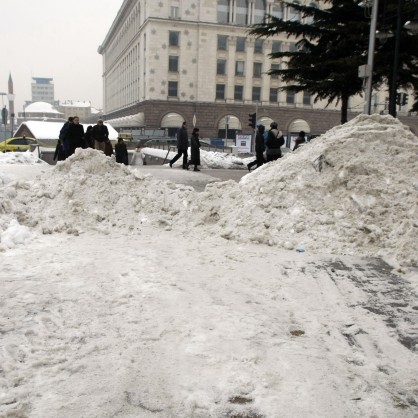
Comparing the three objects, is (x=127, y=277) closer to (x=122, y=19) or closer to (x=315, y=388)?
(x=315, y=388)

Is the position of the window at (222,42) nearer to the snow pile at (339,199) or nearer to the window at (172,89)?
the window at (172,89)

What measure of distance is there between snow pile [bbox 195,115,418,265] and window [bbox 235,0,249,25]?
53877mm

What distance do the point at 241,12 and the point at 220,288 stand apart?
58.6 meters

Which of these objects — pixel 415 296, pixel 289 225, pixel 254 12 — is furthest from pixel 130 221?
pixel 254 12

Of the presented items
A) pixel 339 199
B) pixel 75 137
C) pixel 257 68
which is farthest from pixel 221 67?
pixel 339 199

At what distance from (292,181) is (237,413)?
16.4 feet

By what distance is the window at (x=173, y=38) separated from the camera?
53.9 metres

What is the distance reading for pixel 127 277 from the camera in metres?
4.69

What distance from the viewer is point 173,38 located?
54.1 m

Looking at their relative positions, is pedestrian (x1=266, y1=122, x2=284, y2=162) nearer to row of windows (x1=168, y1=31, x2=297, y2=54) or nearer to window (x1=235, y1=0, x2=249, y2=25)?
row of windows (x1=168, y1=31, x2=297, y2=54)

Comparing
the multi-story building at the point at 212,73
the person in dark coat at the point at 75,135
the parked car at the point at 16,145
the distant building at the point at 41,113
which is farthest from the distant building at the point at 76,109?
the person in dark coat at the point at 75,135

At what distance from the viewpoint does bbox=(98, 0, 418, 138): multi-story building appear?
5353cm

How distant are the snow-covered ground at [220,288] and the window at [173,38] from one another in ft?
163

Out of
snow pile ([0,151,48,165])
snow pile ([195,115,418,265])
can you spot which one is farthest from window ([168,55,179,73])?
snow pile ([195,115,418,265])
